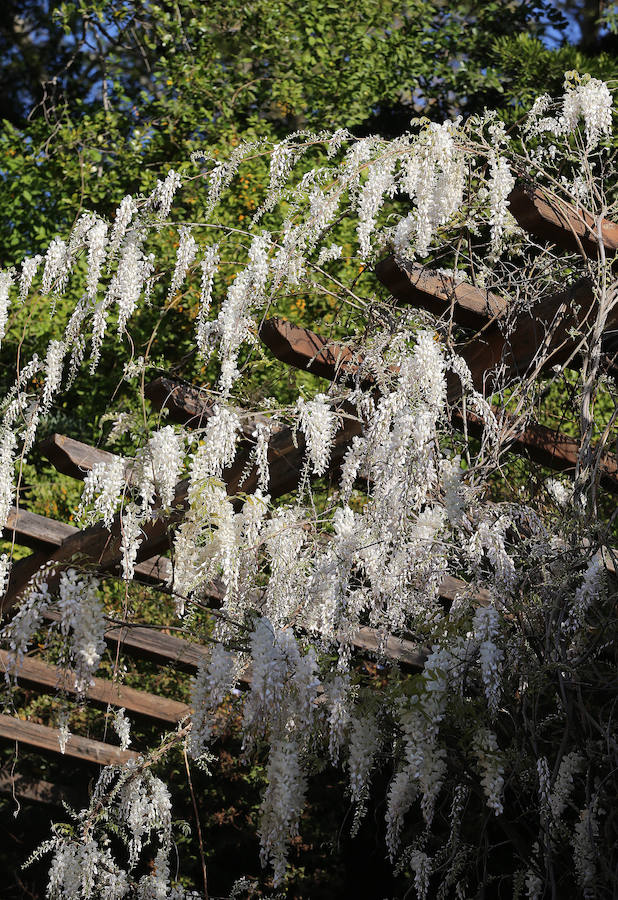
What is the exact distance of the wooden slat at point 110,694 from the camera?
4125 mm

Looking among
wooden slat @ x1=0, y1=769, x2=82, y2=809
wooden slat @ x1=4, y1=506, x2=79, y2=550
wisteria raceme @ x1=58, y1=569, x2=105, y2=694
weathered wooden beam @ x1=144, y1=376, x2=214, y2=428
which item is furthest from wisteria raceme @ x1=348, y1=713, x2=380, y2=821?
wooden slat @ x1=0, y1=769, x2=82, y2=809

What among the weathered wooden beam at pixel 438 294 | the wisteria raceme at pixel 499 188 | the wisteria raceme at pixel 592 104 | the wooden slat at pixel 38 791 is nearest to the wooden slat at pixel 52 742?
the wooden slat at pixel 38 791

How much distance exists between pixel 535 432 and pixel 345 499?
815 millimetres

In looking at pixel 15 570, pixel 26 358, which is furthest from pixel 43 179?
pixel 15 570

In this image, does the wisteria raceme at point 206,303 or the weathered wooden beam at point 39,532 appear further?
the weathered wooden beam at point 39,532

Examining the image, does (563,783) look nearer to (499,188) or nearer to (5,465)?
(499,188)

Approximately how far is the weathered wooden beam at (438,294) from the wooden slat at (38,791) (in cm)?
317

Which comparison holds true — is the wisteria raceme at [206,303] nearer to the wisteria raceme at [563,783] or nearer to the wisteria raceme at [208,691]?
the wisteria raceme at [208,691]

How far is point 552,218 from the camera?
2.59 meters

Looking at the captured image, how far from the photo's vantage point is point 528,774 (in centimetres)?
264

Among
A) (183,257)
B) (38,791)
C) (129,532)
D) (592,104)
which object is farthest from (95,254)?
(38,791)

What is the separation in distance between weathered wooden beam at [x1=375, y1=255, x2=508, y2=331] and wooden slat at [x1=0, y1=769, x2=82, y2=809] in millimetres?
3173

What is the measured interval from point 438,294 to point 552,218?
1.22ft

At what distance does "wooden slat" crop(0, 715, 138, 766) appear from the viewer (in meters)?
4.35
